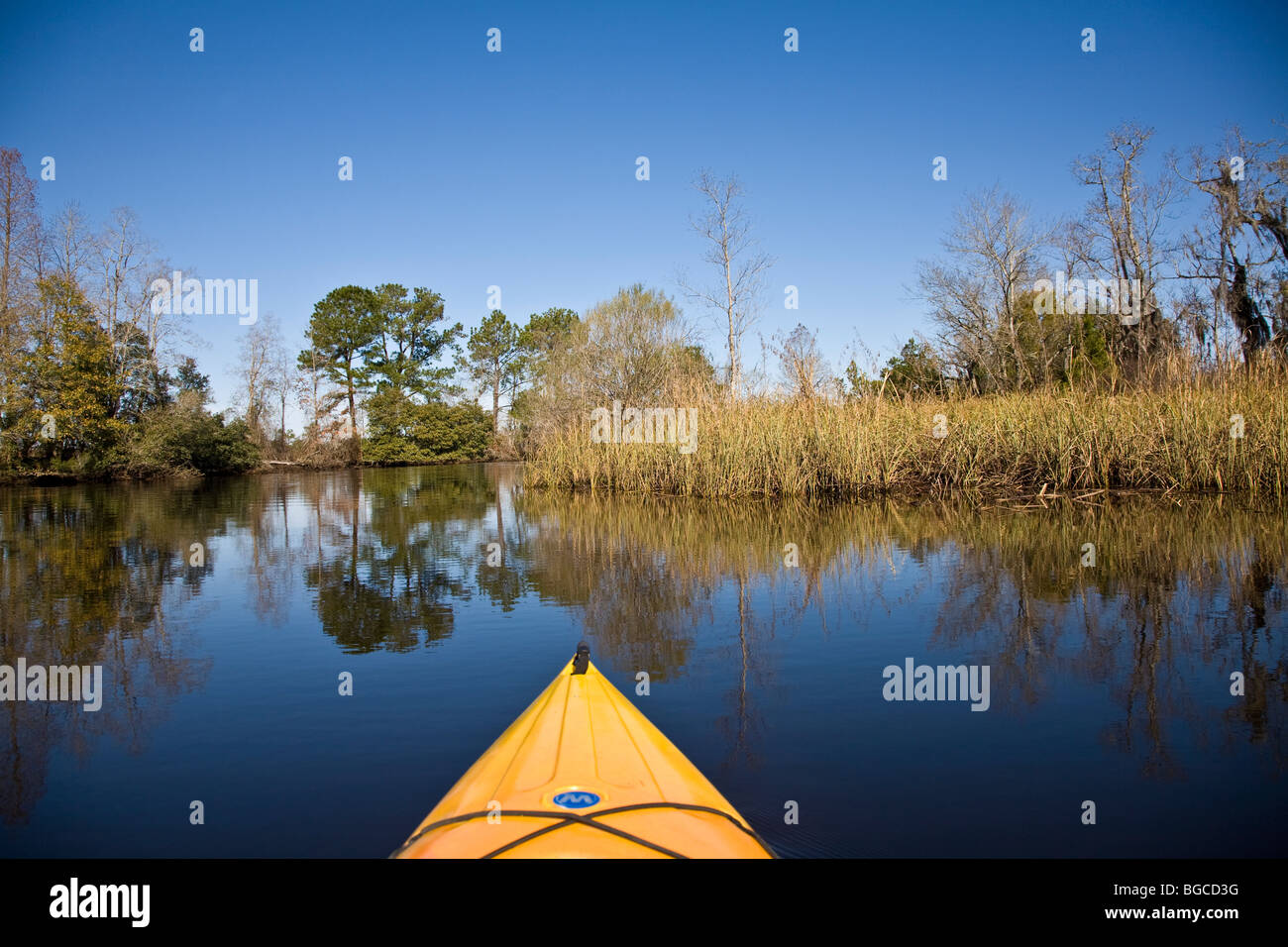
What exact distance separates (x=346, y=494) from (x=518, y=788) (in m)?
18.6

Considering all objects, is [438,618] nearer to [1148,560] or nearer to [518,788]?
[518,788]

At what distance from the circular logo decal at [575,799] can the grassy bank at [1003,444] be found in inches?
409

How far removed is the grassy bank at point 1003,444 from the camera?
1017cm

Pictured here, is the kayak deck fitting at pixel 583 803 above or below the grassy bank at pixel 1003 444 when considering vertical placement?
below

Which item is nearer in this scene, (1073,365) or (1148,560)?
(1148,560)

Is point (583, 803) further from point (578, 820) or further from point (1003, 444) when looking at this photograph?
point (1003, 444)

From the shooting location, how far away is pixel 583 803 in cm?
192

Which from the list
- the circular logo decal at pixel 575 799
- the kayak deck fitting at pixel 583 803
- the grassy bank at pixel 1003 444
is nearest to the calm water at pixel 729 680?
the kayak deck fitting at pixel 583 803

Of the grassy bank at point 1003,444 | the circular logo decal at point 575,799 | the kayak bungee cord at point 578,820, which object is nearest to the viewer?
the kayak bungee cord at point 578,820

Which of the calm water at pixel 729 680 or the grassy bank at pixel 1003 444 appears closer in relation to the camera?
the calm water at pixel 729 680

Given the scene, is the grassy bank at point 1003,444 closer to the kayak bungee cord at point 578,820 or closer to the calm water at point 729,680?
the calm water at point 729,680
